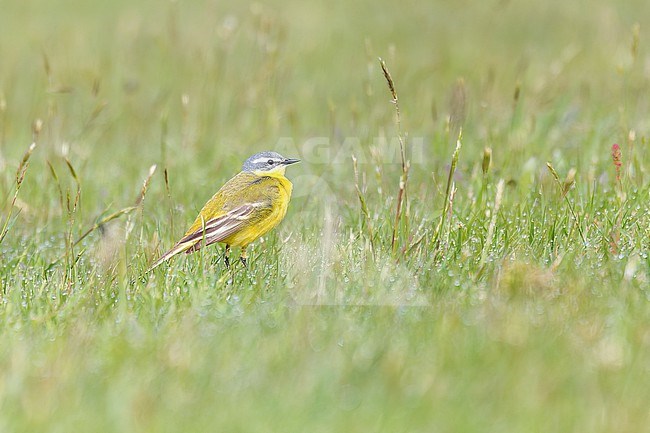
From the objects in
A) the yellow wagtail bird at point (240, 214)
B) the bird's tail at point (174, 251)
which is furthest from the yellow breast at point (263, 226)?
the bird's tail at point (174, 251)

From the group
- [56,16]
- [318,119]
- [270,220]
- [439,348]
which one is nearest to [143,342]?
[439,348]

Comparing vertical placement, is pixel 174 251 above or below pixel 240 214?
below

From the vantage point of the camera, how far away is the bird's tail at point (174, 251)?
482 centimetres

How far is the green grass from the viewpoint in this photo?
342cm

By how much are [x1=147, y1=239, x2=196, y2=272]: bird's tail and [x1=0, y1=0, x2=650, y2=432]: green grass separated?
0.05 metres

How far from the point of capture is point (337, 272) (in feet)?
15.2

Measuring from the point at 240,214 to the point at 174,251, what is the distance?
1.57ft

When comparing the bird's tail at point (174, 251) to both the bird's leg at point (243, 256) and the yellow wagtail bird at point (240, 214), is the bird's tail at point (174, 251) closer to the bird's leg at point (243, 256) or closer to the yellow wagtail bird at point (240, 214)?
the yellow wagtail bird at point (240, 214)

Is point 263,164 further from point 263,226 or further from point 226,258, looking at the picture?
point 226,258

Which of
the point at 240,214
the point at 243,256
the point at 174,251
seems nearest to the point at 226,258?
the point at 243,256

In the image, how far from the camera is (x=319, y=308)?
4273 millimetres

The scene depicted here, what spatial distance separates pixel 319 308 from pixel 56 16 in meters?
9.30

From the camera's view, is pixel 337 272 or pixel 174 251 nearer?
pixel 337 272

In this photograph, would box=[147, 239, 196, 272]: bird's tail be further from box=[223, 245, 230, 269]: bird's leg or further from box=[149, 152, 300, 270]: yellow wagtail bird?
box=[223, 245, 230, 269]: bird's leg
